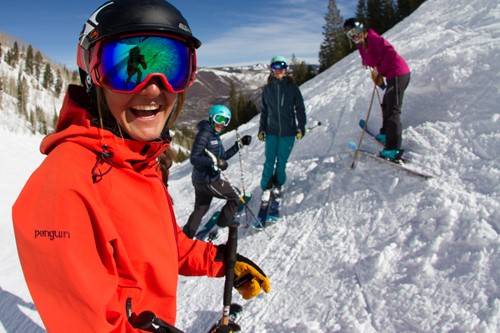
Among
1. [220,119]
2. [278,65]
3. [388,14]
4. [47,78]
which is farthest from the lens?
[47,78]

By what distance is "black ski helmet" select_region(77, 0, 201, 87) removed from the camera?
1544mm

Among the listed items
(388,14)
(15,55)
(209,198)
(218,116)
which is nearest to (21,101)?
(15,55)

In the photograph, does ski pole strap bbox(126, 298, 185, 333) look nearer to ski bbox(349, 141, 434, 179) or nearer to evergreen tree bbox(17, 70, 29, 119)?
ski bbox(349, 141, 434, 179)

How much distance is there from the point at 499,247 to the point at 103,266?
4.00 meters

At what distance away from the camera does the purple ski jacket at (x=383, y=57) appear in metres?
6.03

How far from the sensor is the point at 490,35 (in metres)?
8.29

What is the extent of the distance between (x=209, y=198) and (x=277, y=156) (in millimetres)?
1576

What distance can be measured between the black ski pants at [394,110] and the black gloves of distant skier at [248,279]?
4393 millimetres

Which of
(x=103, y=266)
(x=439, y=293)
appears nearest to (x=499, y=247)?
(x=439, y=293)

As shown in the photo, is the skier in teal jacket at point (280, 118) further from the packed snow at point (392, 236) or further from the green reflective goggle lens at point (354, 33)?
the green reflective goggle lens at point (354, 33)

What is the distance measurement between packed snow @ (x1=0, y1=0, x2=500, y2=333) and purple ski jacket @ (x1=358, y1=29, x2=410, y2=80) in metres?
1.29

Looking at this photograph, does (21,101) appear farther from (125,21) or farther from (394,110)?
(125,21)

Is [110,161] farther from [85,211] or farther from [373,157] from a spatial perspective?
[373,157]

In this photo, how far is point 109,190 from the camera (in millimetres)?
1445
